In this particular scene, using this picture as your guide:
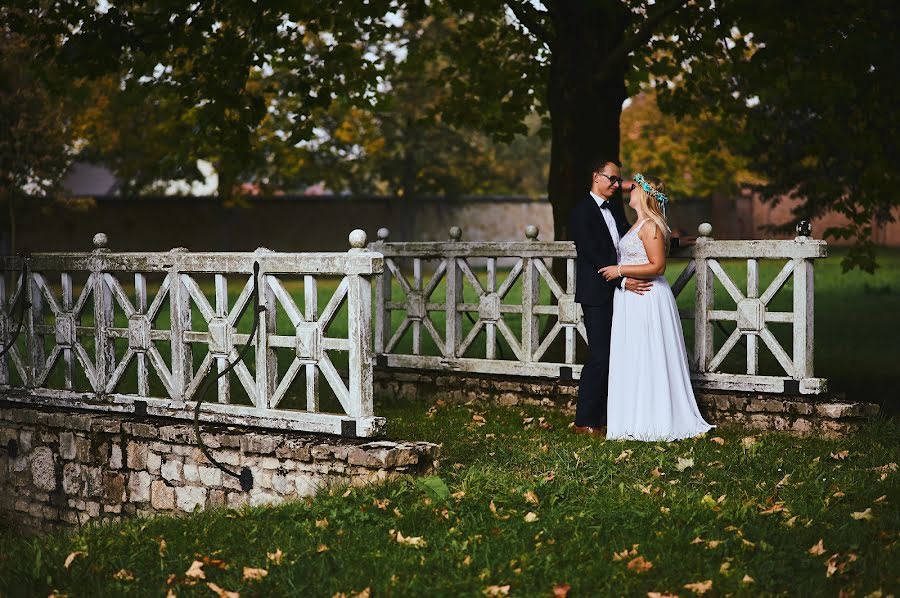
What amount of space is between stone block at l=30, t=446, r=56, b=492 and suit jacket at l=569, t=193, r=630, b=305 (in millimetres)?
4687

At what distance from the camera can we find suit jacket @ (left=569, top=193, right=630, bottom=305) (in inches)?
382

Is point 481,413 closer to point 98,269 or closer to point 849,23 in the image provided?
point 98,269

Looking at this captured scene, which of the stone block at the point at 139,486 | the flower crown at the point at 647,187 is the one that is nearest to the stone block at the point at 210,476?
the stone block at the point at 139,486

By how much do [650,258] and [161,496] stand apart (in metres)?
4.20

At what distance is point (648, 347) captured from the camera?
30.9ft

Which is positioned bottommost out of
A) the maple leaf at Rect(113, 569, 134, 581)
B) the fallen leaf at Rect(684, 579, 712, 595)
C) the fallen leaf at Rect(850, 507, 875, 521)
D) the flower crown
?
the maple leaf at Rect(113, 569, 134, 581)

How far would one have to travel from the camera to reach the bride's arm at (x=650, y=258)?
933cm

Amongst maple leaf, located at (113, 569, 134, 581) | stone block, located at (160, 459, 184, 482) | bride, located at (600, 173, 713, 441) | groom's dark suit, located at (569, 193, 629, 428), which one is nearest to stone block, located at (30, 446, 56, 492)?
stone block, located at (160, 459, 184, 482)

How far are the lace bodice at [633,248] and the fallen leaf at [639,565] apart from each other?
368 cm

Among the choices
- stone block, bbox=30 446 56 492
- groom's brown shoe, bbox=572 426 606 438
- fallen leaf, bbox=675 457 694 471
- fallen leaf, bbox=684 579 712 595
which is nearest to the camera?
fallen leaf, bbox=684 579 712 595

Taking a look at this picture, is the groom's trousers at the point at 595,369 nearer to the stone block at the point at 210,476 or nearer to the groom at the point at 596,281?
the groom at the point at 596,281

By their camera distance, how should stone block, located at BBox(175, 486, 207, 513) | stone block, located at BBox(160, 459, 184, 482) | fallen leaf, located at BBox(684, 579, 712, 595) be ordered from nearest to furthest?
fallen leaf, located at BBox(684, 579, 712, 595)
stone block, located at BBox(175, 486, 207, 513)
stone block, located at BBox(160, 459, 184, 482)

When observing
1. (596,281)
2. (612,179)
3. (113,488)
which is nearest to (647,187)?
(612,179)

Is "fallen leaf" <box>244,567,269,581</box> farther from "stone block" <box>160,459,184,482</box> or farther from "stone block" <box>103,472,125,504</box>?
"stone block" <box>103,472,125,504</box>
